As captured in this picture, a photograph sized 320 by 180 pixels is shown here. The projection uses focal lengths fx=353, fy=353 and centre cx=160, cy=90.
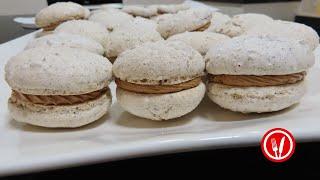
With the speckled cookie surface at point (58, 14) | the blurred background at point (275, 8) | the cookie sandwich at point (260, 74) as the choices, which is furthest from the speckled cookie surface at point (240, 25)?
the blurred background at point (275, 8)

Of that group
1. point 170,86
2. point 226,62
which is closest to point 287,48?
point 226,62

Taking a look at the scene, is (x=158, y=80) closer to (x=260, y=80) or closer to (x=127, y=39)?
(x=260, y=80)

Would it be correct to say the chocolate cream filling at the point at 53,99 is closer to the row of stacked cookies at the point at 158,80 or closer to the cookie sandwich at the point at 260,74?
the row of stacked cookies at the point at 158,80

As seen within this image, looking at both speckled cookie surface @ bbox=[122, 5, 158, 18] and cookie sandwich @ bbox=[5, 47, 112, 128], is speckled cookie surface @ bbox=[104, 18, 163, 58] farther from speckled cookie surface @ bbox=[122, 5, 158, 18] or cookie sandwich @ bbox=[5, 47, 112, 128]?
speckled cookie surface @ bbox=[122, 5, 158, 18]

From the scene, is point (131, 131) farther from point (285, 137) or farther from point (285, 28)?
point (285, 28)

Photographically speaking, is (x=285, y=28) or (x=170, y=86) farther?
(x=285, y=28)

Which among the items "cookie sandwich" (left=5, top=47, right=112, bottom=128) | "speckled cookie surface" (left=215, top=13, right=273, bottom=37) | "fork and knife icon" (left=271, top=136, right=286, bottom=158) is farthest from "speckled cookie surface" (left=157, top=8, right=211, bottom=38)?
"fork and knife icon" (left=271, top=136, right=286, bottom=158)

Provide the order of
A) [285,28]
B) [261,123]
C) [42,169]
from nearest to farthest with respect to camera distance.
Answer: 1. [42,169]
2. [261,123]
3. [285,28]
